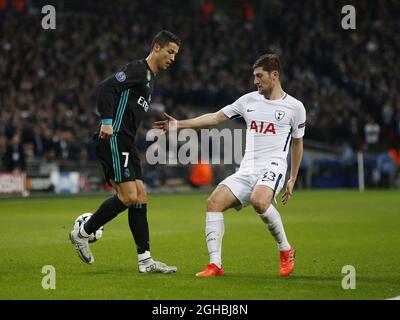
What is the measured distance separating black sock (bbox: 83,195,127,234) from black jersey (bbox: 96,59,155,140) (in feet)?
2.43

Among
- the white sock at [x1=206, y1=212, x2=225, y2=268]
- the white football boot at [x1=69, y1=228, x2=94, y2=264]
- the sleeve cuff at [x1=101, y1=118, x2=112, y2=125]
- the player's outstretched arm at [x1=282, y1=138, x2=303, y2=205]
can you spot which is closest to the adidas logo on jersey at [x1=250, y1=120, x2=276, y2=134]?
the player's outstretched arm at [x1=282, y1=138, x2=303, y2=205]

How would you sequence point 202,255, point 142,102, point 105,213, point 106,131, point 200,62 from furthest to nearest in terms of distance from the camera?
point 200,62, point 202,255, point 105,213, point 142,102, point 106,131

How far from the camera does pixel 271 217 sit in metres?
9.55

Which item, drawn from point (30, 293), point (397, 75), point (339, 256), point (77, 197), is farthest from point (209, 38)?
point (30, 293)

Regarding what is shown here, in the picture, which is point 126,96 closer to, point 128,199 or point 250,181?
point 128,199

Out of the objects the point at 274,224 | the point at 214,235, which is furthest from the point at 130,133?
the point at 274,224

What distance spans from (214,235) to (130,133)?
4.62ft

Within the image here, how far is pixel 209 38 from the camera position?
38875 mm

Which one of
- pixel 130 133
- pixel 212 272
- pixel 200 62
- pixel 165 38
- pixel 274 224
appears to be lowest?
pixel 212 272

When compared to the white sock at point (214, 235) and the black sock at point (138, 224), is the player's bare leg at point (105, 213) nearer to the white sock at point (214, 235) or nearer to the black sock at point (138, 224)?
the black sock at point (138, 224)

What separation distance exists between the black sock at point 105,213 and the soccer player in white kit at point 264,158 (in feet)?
3.14

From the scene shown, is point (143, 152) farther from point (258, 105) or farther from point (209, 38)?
point (258, 105)

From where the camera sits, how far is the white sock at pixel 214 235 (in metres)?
9.50

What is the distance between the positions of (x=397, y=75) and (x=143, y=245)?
2977 cm
